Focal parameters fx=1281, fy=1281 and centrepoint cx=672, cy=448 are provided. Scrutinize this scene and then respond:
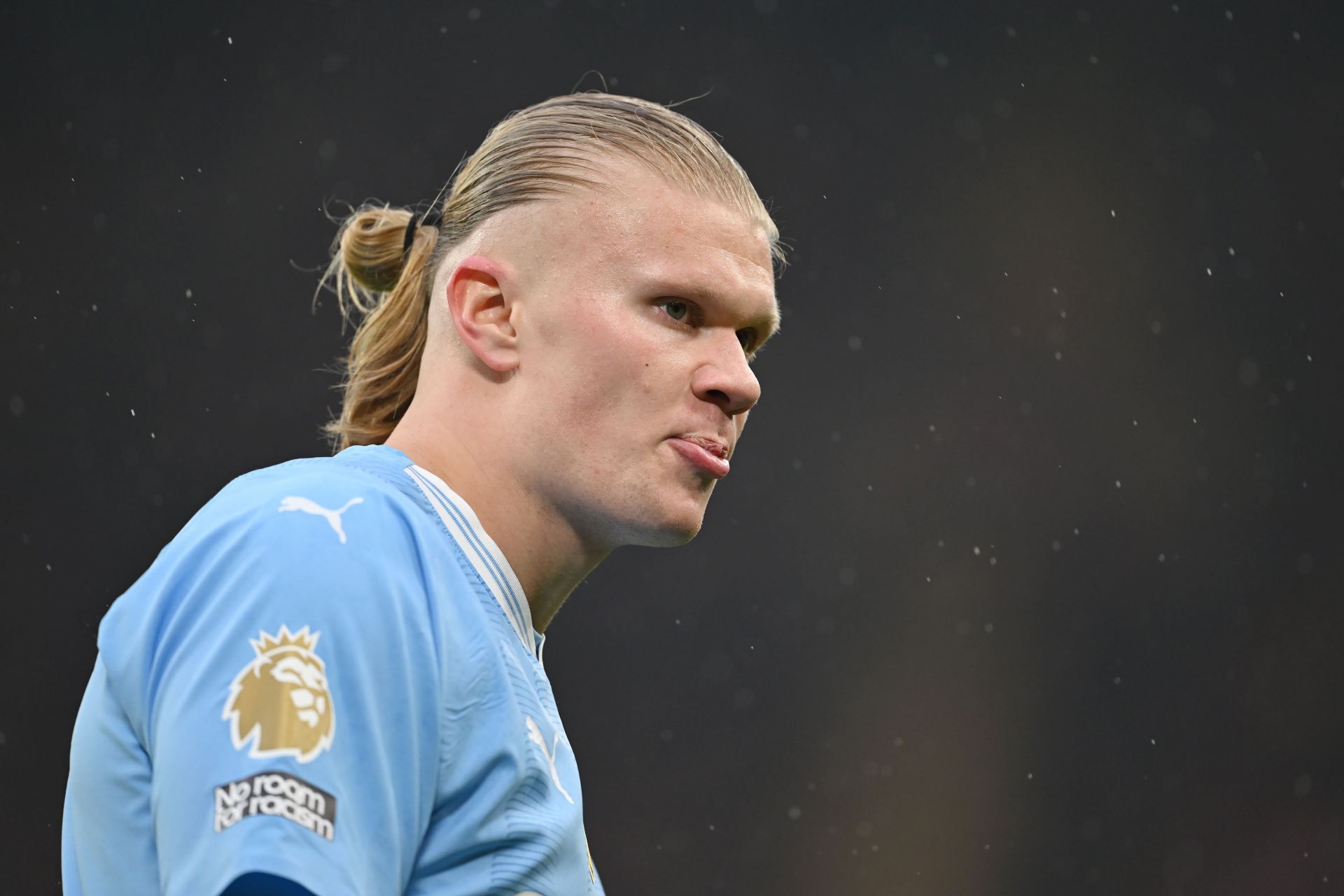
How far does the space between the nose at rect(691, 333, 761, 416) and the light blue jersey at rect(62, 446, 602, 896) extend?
24 centimetres

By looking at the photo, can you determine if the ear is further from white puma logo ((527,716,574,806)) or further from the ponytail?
white puma logo ((527,716,574,806))

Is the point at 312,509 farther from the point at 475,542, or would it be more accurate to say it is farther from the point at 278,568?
the point at 475,542

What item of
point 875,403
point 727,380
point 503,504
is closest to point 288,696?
point 503,504

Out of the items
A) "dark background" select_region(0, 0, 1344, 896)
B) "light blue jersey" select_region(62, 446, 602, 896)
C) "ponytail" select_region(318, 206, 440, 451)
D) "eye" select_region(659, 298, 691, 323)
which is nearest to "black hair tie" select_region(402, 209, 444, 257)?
"ponytail" select_region(318, 206, 440, 451)

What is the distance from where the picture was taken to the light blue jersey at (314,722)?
539 millimetres

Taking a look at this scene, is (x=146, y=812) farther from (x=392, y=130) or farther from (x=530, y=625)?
(x=392, y=130)

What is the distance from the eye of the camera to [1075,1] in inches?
100

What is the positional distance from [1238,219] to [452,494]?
226 cm

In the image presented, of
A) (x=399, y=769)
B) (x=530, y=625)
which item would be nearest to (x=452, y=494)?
(x=530, y=625)

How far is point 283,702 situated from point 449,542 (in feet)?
0.75

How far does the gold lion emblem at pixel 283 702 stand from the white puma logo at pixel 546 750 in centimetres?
16

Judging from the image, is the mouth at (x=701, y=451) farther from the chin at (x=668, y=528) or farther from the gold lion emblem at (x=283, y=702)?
the gold lion emblem at (x=283, y=702)

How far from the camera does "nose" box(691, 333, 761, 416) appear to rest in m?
0.90

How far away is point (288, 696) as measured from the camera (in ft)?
1.82
